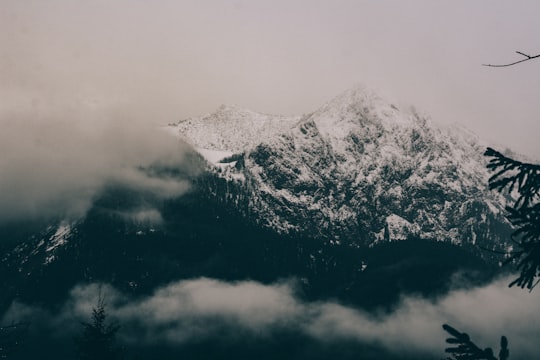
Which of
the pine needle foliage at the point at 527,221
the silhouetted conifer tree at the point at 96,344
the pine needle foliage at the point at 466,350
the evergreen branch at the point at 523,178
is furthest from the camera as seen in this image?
the silhouetted conifer tree at the point at 96,344

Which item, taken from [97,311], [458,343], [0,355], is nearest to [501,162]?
[458,343]

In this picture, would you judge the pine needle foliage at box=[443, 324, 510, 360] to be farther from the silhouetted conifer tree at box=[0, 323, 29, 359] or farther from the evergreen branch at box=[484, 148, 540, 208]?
the silhouetted conifer tree at box=[0, 323, 29, 359]

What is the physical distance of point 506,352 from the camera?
966 cm

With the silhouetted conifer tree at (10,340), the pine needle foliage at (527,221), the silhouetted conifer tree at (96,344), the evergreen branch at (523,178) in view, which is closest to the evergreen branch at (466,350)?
the pine needle foliage at (527,221)

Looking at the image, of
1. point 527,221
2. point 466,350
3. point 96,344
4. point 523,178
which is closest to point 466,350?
point 466,350

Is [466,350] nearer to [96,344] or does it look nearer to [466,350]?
[466,350]

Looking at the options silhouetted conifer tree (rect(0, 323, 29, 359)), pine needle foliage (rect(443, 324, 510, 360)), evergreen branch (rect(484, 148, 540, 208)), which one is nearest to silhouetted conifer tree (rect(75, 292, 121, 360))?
silhouetted conifer tree (rect(0, 323, 29, 359))

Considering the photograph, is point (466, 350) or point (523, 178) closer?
point (466, 350)

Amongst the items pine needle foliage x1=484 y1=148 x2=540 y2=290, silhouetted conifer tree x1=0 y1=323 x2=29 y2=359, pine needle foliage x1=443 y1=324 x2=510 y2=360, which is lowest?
pine needle foliage x1=443 y1=324 x2=510 y2=360

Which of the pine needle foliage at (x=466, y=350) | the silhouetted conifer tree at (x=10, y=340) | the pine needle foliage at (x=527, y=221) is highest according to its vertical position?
the silhouetted conifer tree at (x=10, y=340)

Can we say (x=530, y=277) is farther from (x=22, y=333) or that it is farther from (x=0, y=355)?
(x=0, y=355)

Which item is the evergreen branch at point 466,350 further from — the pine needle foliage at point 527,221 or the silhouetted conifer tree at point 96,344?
the silhouetted conifer tree at point 96,344

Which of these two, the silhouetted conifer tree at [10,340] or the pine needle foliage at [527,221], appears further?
the silhouetted conifer tree at [10,340]

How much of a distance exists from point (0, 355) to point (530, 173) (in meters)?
36.3
